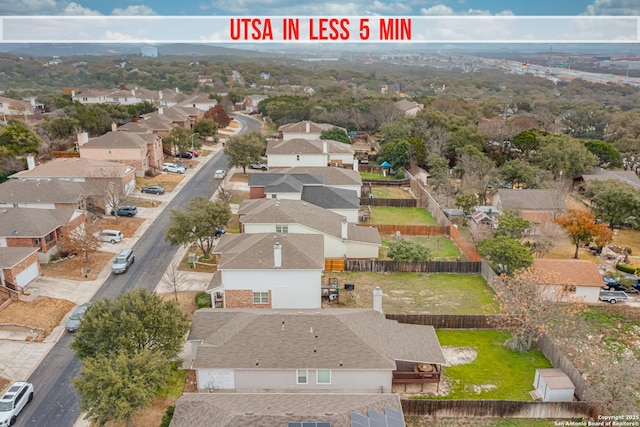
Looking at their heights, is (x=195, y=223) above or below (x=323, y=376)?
above

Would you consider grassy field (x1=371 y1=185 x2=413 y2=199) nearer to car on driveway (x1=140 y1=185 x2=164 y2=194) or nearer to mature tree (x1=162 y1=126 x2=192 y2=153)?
car on driveway (x1=140 y1=185 x2=164 y2=194)

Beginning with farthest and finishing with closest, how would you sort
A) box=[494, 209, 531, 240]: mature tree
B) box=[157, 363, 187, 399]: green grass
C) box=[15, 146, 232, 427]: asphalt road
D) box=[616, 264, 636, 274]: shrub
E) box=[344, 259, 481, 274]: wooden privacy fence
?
box=[494, 209, 531, 240]: mature tree
box=[616, 264, 636, 274]: shrub
box=[344, 259, 481, 274]: wooden privacy fence
box=[157, 363, 187, 399]: green grass
box=[15, 146, 232, 427]: asphalt road

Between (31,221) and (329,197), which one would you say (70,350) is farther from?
(329,197)

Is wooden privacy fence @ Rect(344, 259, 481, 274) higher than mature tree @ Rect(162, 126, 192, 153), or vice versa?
mature tree @ Rect(162, 126, 192, 153)

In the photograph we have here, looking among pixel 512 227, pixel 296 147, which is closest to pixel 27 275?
pixel 512 227

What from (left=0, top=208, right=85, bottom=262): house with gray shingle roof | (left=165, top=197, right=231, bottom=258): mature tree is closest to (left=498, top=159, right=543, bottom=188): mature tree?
(left=165, top=197, right=231, bottom=258): mature tree
